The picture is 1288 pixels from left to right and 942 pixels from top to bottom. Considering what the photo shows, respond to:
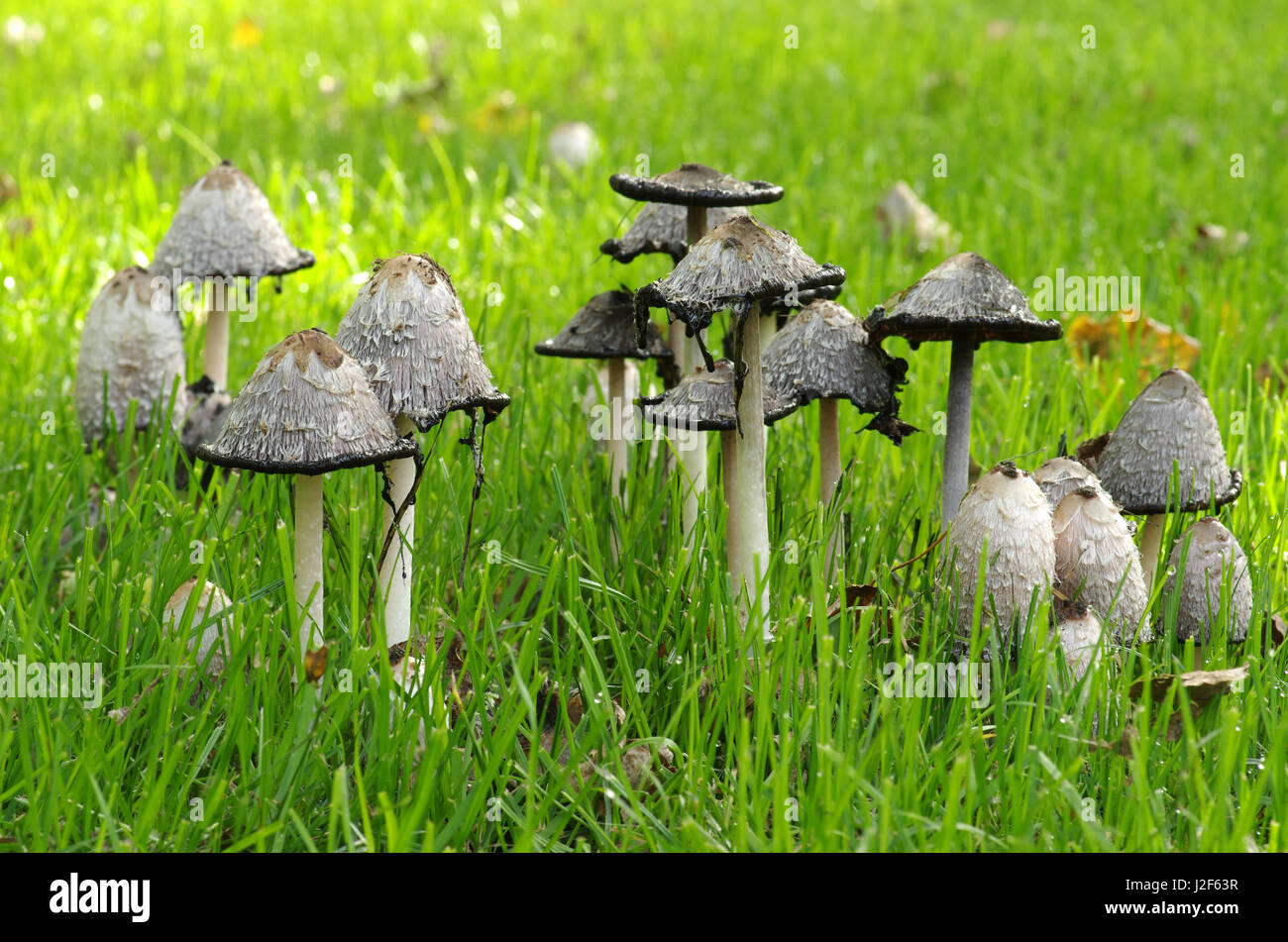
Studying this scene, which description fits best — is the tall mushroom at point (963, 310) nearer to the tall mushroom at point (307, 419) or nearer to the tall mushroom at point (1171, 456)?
the tall mushroom at point (1171, 456)

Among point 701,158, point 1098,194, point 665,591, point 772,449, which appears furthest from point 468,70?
point 665,591

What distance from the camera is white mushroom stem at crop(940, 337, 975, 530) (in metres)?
2.60

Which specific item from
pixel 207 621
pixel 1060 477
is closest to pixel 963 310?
pixel 1060 477

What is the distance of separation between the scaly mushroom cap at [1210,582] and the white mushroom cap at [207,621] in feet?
6.31

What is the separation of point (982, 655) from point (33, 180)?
5.50 metres

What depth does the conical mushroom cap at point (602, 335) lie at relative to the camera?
3.05 m

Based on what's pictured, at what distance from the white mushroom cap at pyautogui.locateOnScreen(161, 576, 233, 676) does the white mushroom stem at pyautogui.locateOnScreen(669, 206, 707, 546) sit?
101cm

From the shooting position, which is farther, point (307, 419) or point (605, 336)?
point (605, 336)

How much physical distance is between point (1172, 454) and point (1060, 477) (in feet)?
0.78

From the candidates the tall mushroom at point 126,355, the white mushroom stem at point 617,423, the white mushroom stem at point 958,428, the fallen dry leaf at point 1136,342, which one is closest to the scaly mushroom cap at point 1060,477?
the white mushroom stem at point 958,428

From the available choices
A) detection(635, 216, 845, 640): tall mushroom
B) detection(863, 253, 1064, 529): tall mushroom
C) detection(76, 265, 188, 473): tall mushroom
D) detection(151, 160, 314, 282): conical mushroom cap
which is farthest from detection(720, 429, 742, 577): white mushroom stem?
detection(76, 265, 188, 473): tall mushroom

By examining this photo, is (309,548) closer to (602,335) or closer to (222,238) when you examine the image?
(602,335)

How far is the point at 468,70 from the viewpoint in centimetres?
874

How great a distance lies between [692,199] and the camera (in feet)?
8.38
